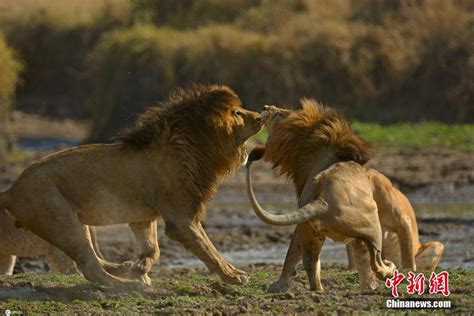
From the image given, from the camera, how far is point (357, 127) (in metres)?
22.1

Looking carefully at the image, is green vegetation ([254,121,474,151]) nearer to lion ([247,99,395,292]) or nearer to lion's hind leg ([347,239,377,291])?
lion ([247,99,395,292])

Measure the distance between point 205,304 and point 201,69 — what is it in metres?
16.3

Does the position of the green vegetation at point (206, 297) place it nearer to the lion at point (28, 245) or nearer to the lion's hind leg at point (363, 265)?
the lion's hind leg at point (363, 265)

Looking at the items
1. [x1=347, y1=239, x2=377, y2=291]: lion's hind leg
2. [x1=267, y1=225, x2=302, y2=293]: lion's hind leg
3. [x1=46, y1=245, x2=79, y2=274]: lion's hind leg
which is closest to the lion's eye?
[x1=267, y1=225, x2=302, y2=293]: lion's hind leg

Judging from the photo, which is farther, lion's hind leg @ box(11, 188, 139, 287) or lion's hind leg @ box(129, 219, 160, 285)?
lion's hind leg @ box(129, 219, 160, 285)

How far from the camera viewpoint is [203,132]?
9.16 metres

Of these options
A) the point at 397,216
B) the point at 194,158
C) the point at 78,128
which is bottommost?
the point at 78,128

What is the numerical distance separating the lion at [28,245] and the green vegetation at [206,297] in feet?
3.69

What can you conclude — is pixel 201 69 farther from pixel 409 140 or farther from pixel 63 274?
pixel 63 274

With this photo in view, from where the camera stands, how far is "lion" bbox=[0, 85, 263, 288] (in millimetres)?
8836

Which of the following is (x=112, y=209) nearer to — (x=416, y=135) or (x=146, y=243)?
(x=146, y=243)

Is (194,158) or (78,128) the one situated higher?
(194,158)

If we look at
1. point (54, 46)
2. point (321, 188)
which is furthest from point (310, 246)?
point (54, 46)

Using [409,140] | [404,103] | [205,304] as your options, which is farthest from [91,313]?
[404,103]
